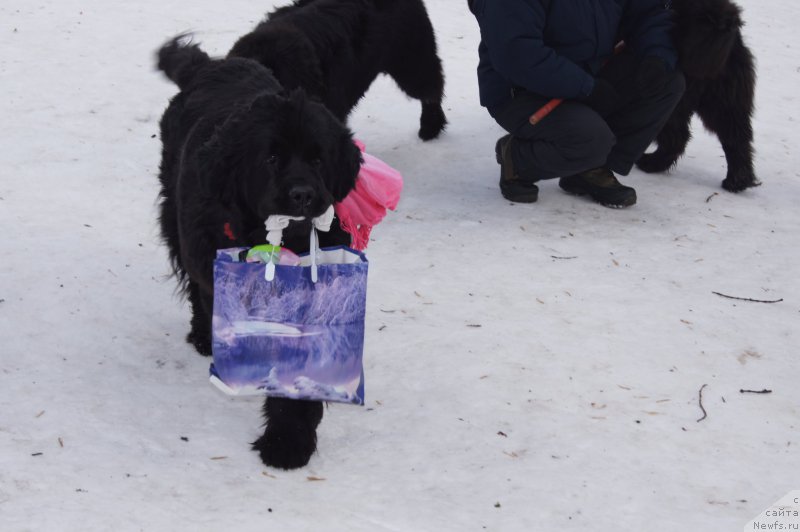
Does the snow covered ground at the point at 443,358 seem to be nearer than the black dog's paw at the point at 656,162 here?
Yes

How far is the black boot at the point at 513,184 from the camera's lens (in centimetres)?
473

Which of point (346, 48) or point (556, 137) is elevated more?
point (346, 48)

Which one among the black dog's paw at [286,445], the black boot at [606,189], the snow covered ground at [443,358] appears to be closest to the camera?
the snow covered ground at [443,358]

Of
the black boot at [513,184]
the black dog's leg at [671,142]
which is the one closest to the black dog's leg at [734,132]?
the black dog's leg at [671,142]

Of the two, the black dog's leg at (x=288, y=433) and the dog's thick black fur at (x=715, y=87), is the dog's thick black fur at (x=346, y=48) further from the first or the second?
the black dog's leg at (x=288, y=433)

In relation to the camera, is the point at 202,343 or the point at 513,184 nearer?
the point at 202,343

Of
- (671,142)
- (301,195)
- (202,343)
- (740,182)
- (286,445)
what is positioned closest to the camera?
(301,195)

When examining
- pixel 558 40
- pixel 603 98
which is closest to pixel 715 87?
pixel 603 98

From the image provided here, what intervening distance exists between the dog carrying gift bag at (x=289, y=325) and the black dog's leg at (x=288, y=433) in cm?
17

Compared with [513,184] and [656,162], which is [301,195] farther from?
[656,162]

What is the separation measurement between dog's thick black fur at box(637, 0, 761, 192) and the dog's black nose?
300 cm

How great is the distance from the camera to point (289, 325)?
244 cm

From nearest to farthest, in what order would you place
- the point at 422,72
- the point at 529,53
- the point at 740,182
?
1. the point at 529,53
2. the point at 740,182
3. the point at 422,72

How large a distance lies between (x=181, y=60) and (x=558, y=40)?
6.73 ft
